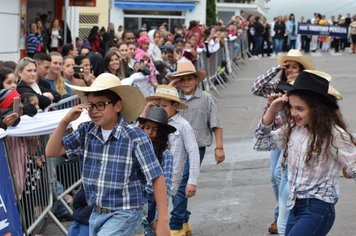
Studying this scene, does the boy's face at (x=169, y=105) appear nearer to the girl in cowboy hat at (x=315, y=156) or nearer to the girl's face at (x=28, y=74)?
the girl in cowboy hat at (x=315, y=156)

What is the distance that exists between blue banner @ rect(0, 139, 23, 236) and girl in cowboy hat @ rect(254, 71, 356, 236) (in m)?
2.31

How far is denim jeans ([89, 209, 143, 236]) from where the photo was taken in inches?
193

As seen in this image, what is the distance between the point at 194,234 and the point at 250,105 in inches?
411

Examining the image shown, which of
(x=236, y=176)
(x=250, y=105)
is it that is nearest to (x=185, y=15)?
(x=250, y=105)

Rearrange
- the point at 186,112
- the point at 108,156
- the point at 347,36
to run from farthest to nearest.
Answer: the point at 347,36
the point at 186,112
the point at 108,156

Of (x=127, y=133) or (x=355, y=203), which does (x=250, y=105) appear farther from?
(x=127, y=133)

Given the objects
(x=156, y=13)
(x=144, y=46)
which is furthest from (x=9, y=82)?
(x=156, y=13)

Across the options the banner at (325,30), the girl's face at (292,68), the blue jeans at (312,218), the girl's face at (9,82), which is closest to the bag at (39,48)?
the girl's face at (9,82)

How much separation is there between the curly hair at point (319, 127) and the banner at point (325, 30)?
32356 millimetres

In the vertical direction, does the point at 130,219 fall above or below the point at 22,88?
below

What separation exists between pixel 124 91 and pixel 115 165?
1.58 feet

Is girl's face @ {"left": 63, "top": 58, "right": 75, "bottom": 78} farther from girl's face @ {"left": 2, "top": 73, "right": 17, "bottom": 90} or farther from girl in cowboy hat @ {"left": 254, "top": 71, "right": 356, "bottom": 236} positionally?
girl in cowboy hat @ {"left": 254, "top": 71, "right": 356, "bottom": 236}

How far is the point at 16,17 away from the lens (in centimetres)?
1675

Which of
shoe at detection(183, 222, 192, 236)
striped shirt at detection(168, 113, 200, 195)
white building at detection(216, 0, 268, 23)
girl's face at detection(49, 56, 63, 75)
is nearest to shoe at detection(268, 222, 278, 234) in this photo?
shoe at detection(183, 222, 192, 236)
